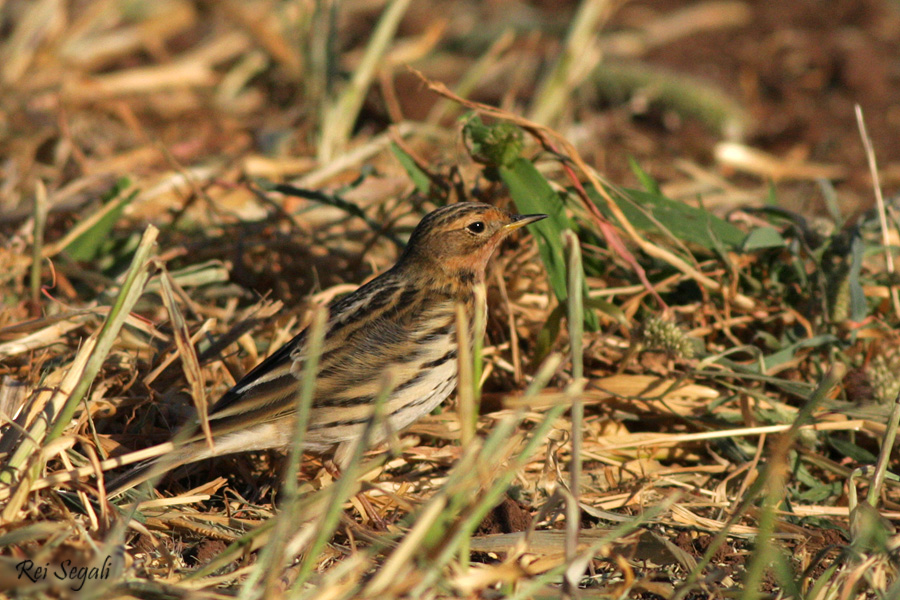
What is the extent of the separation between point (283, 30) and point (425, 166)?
427 centimetres

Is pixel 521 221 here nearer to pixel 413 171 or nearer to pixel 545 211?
pixel 545 211

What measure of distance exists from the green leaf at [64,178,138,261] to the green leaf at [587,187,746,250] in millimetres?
2720

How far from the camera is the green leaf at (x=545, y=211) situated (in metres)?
4.49

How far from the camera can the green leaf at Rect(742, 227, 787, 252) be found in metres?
4.59

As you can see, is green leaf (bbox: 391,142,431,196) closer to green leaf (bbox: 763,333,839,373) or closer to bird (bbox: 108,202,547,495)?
bird (bbox: 108,202,547,495)

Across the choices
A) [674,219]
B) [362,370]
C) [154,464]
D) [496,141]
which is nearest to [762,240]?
[674,219]

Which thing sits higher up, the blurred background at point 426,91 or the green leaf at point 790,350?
the blurred background at point 426,91

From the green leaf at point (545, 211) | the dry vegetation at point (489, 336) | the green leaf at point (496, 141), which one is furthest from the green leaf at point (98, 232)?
the green leaf at point (545, 211)

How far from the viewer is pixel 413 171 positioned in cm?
496

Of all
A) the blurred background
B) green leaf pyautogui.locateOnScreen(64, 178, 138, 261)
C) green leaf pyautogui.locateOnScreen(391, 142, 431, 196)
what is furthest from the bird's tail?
the blurred background

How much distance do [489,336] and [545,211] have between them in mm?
730

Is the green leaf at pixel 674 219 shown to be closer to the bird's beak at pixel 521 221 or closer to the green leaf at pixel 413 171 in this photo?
the bird's beak at pixel 521 221

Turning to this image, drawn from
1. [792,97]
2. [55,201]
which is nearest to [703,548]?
[55,201]

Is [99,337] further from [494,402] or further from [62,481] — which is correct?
[494,402]
